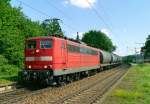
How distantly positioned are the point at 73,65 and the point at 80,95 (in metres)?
8.83

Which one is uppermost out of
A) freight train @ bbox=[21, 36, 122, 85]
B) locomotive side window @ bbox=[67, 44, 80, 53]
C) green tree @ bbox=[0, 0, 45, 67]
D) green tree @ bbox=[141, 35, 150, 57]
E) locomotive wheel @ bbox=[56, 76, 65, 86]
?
green tree @ bbox=[141, 35, 150, 57]

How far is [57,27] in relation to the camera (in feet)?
191

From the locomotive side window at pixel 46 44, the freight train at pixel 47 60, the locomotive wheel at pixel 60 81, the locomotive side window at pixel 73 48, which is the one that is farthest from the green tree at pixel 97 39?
the locomotive side window at pixel 46 44

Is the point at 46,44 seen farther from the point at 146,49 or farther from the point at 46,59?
the point at 146,49

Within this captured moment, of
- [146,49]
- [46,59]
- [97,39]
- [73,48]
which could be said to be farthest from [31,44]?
[146,49]

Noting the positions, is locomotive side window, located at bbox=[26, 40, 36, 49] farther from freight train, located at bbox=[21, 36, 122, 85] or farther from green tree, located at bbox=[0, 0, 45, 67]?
green tree, located at bbox=[0, 0, 45, 67]

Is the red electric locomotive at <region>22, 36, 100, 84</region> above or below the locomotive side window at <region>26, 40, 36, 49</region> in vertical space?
below

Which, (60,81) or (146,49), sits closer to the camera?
(60,81)

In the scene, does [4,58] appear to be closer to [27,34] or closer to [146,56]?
[27,34]

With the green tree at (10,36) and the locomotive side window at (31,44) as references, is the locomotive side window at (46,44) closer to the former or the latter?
the locomotive side window at (31,44)

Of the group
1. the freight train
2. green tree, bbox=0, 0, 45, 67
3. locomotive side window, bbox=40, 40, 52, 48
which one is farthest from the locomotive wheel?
green tree, bbox=0, 0, 45, 67

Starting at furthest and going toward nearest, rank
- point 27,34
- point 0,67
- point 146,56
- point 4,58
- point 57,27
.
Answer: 1. point 146,56
2. point 57,27
3. point 27,34
4. point 4,58
5. point 0,67

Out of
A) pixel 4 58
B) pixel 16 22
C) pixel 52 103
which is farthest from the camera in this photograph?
pixel 16 22

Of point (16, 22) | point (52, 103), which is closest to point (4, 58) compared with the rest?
point (16, 22)
